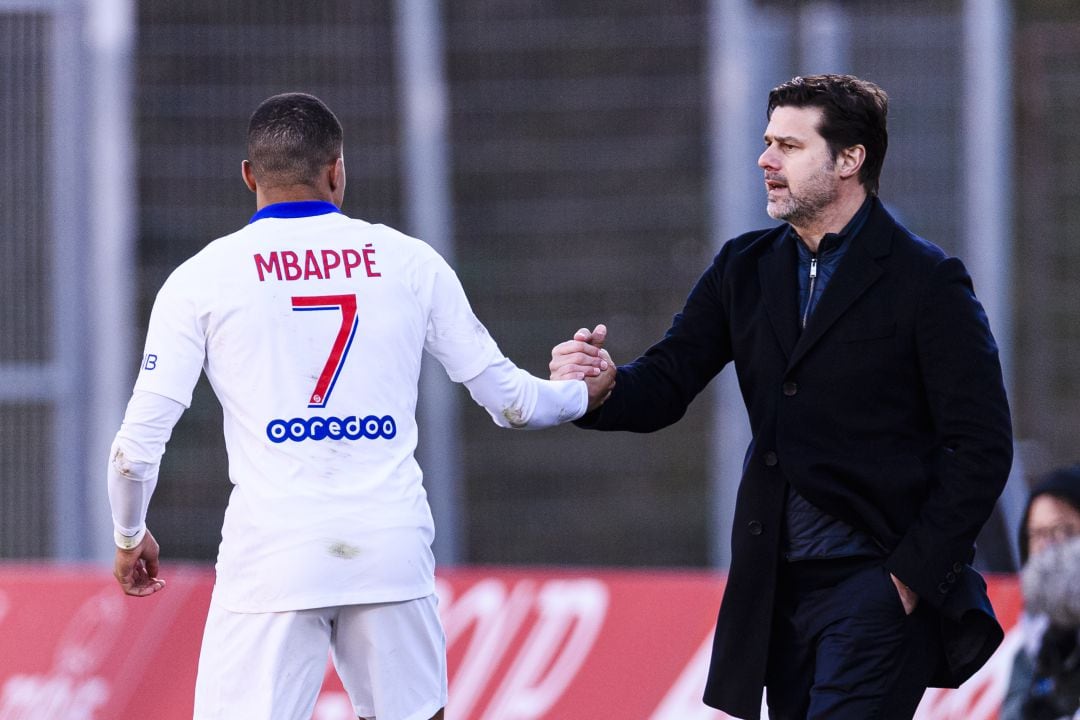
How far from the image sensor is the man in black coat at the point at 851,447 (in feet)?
12.8

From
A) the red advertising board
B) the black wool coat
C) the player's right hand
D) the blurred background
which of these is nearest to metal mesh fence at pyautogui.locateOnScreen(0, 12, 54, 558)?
the blurred background

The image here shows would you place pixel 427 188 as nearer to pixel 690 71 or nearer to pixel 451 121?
pixel 451 121

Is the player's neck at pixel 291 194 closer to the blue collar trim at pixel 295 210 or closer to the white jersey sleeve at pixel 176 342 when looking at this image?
the blue collar trim at pixel 295 210

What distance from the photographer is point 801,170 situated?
4.13 m

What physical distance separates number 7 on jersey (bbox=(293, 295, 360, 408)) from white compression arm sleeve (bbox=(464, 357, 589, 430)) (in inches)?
15.9

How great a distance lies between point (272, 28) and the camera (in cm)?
978

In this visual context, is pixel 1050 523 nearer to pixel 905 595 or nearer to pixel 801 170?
pixel 905 595

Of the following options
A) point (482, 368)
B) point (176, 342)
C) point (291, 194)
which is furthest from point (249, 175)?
point (482, 368)

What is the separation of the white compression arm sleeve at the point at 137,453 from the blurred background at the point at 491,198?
17.7 ft

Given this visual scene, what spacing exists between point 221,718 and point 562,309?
6294 millimetres

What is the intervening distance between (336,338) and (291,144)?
44 cm

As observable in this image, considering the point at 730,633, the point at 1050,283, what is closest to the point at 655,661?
the point at 730,633

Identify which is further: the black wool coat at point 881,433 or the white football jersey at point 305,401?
the black wool coat at point 881,433

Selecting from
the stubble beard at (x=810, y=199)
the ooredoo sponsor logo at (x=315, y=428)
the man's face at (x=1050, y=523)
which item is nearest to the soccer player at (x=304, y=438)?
the ooredoo sponsor logo at (x=315, y=428)
